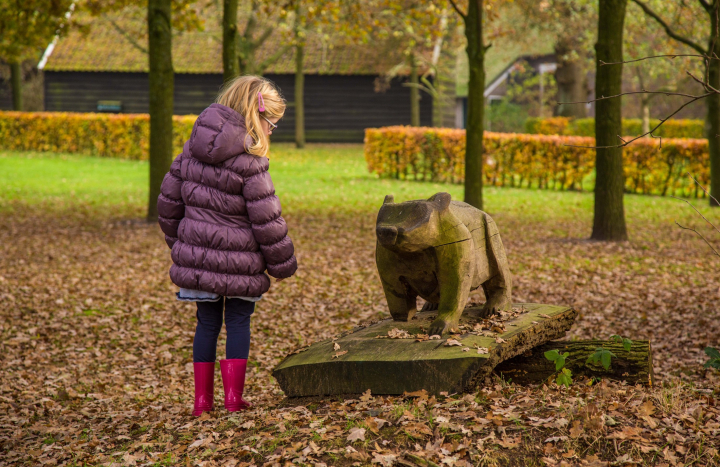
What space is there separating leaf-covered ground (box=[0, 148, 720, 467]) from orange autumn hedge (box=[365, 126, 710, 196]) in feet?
10.2

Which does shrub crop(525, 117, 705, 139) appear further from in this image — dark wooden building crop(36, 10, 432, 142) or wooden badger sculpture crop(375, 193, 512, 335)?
wooden badger sculpture crop(375, 193, 512, 335)

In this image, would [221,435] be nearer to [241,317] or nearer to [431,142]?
[241,317]

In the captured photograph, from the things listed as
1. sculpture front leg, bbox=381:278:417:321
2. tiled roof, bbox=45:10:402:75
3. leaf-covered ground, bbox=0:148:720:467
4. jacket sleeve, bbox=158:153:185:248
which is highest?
tiled roof, bbox=45:10:402:75

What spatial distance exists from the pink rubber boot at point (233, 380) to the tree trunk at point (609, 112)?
7107 mm

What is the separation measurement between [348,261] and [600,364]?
226 inches

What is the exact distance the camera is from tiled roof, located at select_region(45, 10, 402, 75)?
3294cm

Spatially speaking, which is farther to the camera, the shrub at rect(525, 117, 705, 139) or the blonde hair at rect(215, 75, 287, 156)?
the shrub at rect(525, 117, 705, 139)

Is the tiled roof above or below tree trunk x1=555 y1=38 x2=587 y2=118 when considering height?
above

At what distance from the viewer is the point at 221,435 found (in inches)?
151

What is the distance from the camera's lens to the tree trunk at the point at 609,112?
9828mm

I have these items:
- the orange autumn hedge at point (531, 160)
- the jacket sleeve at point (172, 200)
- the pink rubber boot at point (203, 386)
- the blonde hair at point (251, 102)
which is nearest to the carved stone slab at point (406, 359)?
the pink rubber boot at point (203, 386)

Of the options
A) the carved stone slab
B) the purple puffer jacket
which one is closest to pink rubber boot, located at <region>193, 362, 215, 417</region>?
the carved stone slab

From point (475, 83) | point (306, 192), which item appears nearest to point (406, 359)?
point (475, 83)

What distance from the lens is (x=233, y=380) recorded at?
426cm
